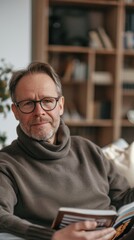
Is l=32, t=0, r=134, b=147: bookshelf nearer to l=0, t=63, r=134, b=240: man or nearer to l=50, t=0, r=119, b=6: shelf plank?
l=50, t=0, r=119, b=6: shelf plank

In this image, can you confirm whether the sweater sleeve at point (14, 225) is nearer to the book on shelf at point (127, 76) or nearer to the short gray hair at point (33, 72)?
the short gray hair at point (33, 72)

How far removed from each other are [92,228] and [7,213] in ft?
1.07

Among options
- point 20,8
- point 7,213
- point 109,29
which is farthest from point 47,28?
point 7,213

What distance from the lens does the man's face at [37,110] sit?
1754 millimetres

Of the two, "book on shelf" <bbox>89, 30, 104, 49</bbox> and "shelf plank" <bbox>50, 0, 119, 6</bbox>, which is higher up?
"shelf plank" <bbox>50, 0, 119, 6</bbox>

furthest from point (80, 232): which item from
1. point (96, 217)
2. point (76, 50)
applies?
point (76, 50)

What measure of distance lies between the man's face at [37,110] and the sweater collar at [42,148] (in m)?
0.02

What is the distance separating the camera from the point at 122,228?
153 cm

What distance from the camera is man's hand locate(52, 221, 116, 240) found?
51.7 inches

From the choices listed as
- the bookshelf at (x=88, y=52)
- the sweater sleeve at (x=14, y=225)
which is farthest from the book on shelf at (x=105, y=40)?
the sweater sleeve at (x=14, y=225)

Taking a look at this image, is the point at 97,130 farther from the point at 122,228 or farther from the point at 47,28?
the point at 122,228

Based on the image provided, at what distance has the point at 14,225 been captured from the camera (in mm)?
1484

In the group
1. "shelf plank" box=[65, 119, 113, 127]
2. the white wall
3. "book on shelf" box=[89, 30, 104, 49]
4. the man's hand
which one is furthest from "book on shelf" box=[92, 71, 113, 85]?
the man's hand

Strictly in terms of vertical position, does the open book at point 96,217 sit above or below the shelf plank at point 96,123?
above
